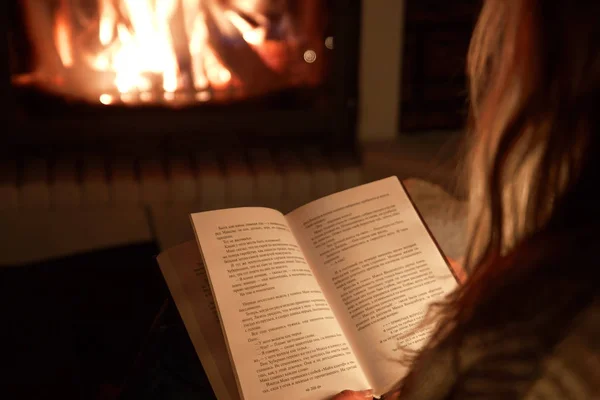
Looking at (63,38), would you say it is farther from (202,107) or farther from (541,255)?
(541,255)

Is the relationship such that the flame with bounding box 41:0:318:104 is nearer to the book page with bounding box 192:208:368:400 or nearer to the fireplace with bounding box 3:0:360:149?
the fireplace with bounding box 3:0:360:149

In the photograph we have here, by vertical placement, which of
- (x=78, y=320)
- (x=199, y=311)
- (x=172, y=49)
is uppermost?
(x=172, y=49)

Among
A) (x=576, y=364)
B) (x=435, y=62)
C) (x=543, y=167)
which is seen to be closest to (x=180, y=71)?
(x=435, y=62)

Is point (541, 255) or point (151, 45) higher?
point (151, 45)

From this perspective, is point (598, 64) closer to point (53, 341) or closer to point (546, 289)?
point (546, 289)

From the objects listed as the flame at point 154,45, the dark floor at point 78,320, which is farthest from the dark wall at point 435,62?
the dark floor at point 78,320

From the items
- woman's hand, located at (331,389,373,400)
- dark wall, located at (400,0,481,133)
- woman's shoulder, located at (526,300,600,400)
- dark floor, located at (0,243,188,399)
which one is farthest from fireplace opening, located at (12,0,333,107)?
woman's shoulder, located at (526,300,600,400)

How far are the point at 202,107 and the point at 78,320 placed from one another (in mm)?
852

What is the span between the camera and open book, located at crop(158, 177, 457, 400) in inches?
30.2

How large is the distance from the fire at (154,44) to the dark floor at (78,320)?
2.08 ft

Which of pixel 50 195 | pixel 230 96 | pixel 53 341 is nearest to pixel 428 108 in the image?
pixel 230 96

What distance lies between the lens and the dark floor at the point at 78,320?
3.48ft

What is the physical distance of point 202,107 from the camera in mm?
1928

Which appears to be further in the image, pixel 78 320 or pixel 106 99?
pixel 106 99
